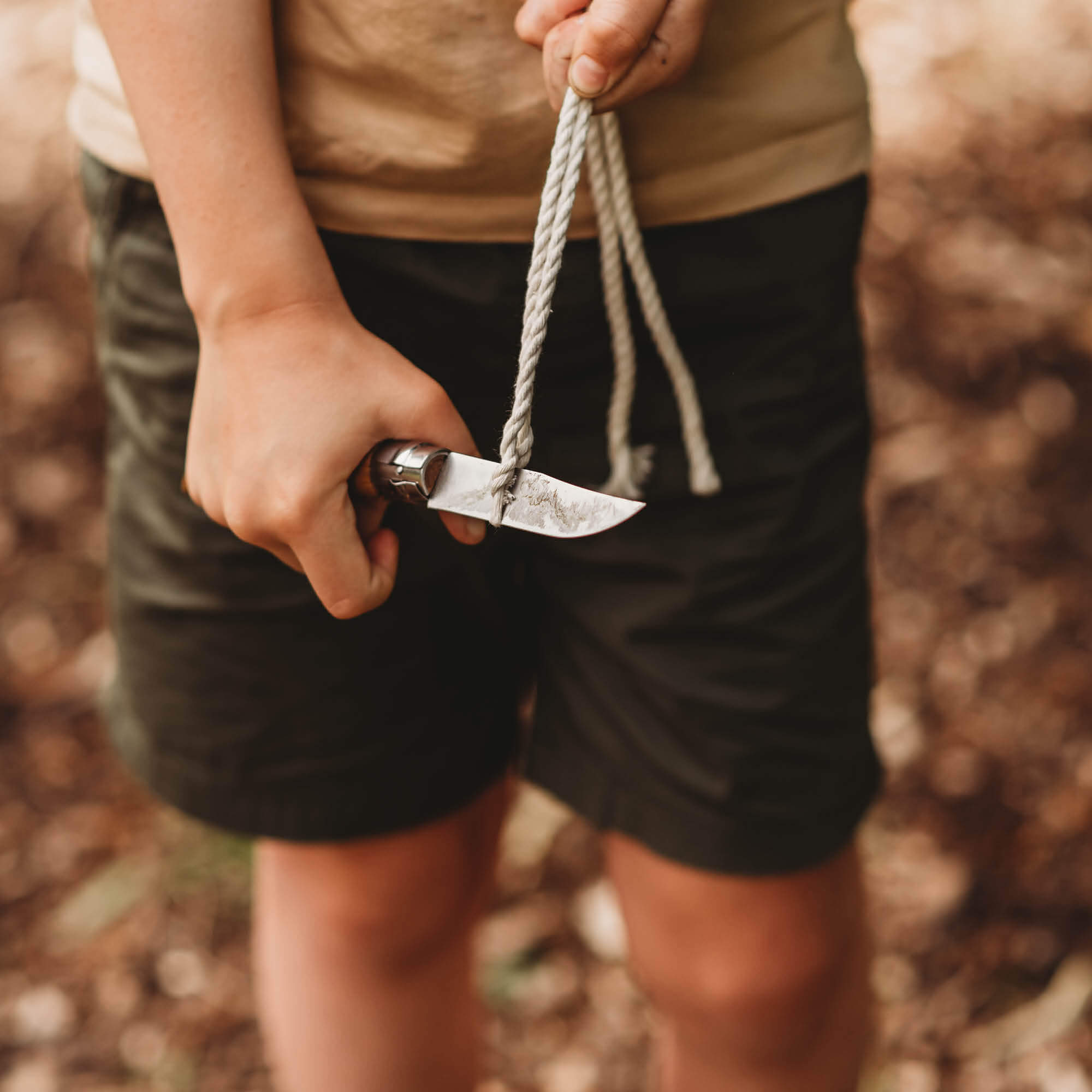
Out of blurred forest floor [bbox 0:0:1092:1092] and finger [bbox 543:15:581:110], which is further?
blurred forest floor [bbox 0:0:1092:1092]

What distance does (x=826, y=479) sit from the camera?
2.75 ft

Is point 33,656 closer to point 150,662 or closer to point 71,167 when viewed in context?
point 150,662

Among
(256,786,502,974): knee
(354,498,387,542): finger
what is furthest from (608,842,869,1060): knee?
(354,498,387,542): finger

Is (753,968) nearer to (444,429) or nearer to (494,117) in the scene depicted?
(444,429)

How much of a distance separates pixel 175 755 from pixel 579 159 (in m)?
0.59

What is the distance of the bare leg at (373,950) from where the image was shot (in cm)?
96

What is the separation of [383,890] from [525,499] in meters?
0.46

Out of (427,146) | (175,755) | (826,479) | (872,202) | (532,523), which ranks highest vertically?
(427,146)

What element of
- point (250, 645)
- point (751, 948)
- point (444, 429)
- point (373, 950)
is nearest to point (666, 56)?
point (444, 429)

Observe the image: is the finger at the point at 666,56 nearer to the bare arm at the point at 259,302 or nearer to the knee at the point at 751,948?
the bare arm at the point at 259,302

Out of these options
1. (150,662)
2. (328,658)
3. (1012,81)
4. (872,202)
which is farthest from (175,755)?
(1012,81)

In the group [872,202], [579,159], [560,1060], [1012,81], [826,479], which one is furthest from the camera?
[1012,81]

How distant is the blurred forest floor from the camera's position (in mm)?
1474

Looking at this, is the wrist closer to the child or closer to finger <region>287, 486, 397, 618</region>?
the child
